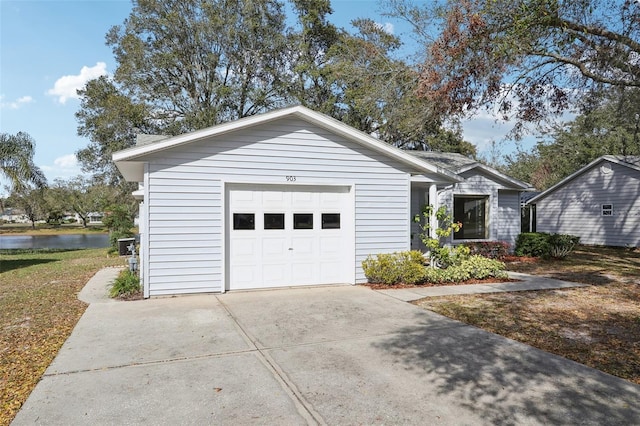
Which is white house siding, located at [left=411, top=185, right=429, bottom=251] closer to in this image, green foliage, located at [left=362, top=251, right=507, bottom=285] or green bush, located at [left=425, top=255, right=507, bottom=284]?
green bush, located at [left=425, top=255, right=507, bottom=284]

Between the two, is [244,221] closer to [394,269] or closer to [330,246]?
[330,246]

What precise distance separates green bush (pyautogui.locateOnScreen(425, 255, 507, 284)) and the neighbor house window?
4832 mm

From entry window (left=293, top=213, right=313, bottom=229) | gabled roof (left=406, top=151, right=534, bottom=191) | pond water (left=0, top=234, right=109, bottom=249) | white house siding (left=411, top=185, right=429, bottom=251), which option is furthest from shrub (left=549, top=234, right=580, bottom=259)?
pond water (left=0, top=234, right=109, bottom=249)

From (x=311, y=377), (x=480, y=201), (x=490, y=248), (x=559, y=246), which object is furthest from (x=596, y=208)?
(x=311, y=377)

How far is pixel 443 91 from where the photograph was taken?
10398 mm

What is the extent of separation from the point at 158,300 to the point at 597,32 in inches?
450

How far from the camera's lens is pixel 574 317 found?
675cm

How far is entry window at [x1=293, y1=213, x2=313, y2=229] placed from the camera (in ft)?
30.7

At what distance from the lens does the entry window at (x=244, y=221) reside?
8898 mm

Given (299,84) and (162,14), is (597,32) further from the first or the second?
(162,14)

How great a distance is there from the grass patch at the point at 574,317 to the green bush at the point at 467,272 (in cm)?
157

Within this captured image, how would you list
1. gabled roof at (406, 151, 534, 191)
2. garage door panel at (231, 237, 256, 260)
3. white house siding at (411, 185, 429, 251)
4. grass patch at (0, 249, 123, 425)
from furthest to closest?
1. gabled roof at (406, 151, 534, 191)
2. white house siding at (411, 185, 429, 251)
3. garage door panel at (231, 237, 256, 260)
4. grass patch at (0, 249, 123, 425)

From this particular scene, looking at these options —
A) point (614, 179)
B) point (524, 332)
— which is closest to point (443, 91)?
point (524, 332)

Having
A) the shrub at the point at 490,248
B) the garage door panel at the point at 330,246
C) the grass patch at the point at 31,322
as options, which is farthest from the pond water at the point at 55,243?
the shrub at the point at 490,248
